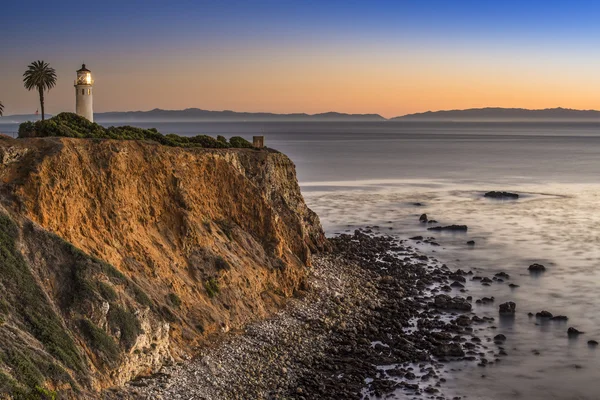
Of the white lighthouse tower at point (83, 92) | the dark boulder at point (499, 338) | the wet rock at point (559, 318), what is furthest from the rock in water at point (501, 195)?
the white lighthouse tower at point (83, 92)

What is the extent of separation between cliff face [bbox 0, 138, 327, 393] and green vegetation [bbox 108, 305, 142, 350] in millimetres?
58

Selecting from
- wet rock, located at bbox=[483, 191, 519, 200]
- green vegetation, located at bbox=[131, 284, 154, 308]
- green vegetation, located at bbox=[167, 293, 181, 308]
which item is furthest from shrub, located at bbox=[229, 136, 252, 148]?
wet rock, located at bbox=[483, 191, 519, 200]

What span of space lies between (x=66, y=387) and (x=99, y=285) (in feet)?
21.6

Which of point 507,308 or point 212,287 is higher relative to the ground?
point 212,287

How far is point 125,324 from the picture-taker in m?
29.4

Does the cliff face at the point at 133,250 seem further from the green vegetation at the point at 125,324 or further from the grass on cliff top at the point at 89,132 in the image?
the grass on cliff top at the point at 89,132

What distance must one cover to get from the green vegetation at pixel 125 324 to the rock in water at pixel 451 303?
25.0m

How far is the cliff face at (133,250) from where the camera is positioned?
27703 millimetres

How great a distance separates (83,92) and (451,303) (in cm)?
3594

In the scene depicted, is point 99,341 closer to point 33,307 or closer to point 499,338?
point 33,307

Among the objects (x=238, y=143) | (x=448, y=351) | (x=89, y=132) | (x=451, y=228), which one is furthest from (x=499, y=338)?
(x=451, y=228)

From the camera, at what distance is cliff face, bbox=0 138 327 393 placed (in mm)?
27703

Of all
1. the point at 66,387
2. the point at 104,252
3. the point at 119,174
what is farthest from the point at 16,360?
the point at 119,174

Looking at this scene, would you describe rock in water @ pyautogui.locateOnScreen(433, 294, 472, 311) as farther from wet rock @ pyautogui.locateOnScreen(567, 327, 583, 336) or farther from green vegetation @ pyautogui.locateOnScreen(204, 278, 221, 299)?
green vegetation @ pyautogui.locateOnScreen(204, 278, 221, 299)
